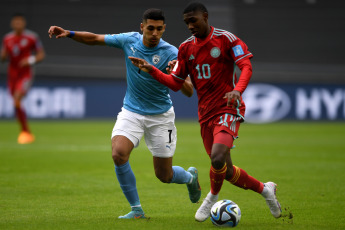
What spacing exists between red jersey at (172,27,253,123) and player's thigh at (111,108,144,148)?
2.53ft

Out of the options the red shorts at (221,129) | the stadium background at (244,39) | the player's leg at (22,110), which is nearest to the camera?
the red shorts at (221,129)

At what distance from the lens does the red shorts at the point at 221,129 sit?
5930 millimetres

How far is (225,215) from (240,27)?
21.2 m

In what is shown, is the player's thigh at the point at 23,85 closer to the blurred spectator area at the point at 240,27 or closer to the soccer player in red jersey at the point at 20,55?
the soccer player in red jersey at the point at 20,55

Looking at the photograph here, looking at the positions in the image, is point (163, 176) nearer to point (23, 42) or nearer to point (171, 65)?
point (171, 65)

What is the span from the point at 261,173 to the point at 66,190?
3.54 meters

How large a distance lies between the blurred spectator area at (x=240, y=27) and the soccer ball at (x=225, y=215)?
18572 millimetres

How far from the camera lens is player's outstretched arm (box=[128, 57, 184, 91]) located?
6.04 metres

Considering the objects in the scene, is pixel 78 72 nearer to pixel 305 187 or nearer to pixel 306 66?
pixel 306 66

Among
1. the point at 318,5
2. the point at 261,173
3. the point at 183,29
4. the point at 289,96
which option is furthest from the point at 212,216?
the point at 318,5

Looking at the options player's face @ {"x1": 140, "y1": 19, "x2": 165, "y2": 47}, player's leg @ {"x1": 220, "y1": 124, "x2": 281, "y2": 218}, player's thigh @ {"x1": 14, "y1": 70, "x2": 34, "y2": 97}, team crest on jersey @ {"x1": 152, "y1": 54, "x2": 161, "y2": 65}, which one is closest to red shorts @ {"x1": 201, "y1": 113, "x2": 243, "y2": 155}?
player's leg @ {"x1": 220, "y1": 124, "x2": 281, "y2": 218}

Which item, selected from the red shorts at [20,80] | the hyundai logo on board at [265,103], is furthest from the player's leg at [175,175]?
the hyundai logo on board at [265,103]

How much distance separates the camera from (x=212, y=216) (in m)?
5.88

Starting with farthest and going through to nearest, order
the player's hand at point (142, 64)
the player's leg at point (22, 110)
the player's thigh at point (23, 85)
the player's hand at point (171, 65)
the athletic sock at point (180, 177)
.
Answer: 1. the player's thigh at point (23, 85)
2. the player's leg at point (22, 110)
3. the athletic sock at point (180, 177)
4. the player's hand at point (171, 65)
5. the player's hand at point (142, 64)
